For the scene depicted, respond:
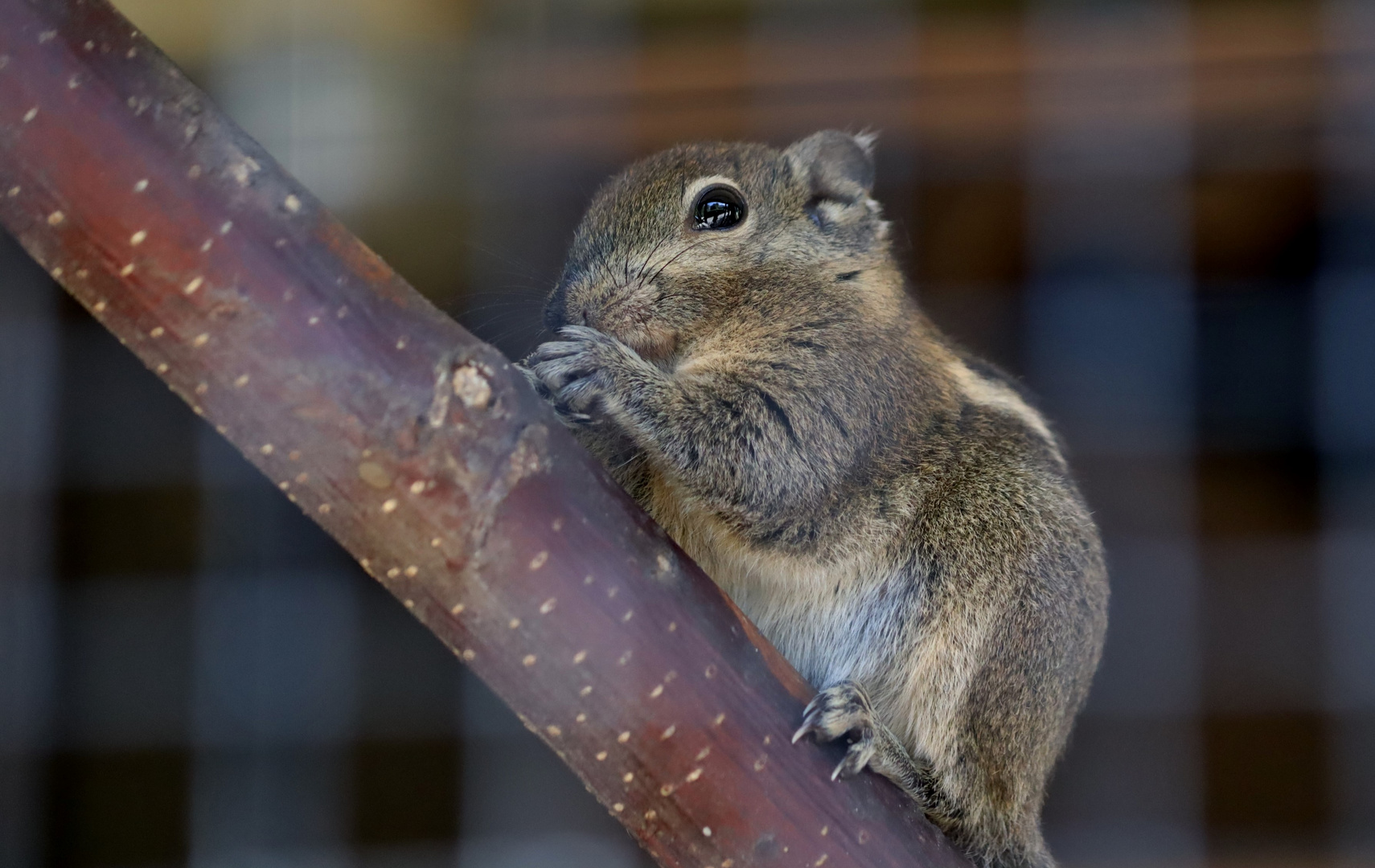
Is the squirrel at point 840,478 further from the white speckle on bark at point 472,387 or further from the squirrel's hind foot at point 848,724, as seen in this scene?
the white speckle on bark at point 472,387

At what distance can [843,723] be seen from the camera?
1308mm

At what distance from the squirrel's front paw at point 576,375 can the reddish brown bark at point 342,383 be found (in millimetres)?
288

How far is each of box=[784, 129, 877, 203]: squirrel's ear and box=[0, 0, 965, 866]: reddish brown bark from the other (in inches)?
35.4

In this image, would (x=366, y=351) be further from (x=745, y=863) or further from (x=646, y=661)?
(x=745, y=863)

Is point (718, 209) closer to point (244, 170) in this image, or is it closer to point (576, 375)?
point (576, 375)

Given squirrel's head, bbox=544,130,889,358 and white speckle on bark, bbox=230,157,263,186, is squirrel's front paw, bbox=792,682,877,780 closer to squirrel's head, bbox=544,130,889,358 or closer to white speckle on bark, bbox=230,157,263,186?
squirrel's head, bbox=544,130,889,358

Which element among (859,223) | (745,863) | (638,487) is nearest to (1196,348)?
(859,223)

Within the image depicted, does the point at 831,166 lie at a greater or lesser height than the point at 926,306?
greater

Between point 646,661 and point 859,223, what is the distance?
3.18ft

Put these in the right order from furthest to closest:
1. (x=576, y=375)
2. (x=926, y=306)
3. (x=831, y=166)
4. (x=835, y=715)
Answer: (x=926, y=306) < (x=831, y=166) < (x=576, y=375) < (x=835, y=715)

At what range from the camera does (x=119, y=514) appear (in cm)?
307

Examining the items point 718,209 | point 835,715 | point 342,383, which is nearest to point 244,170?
point 342,383

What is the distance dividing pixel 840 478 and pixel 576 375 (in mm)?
393

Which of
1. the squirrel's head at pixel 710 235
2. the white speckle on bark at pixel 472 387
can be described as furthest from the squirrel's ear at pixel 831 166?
the white speckle on bark at pixel 472 387
